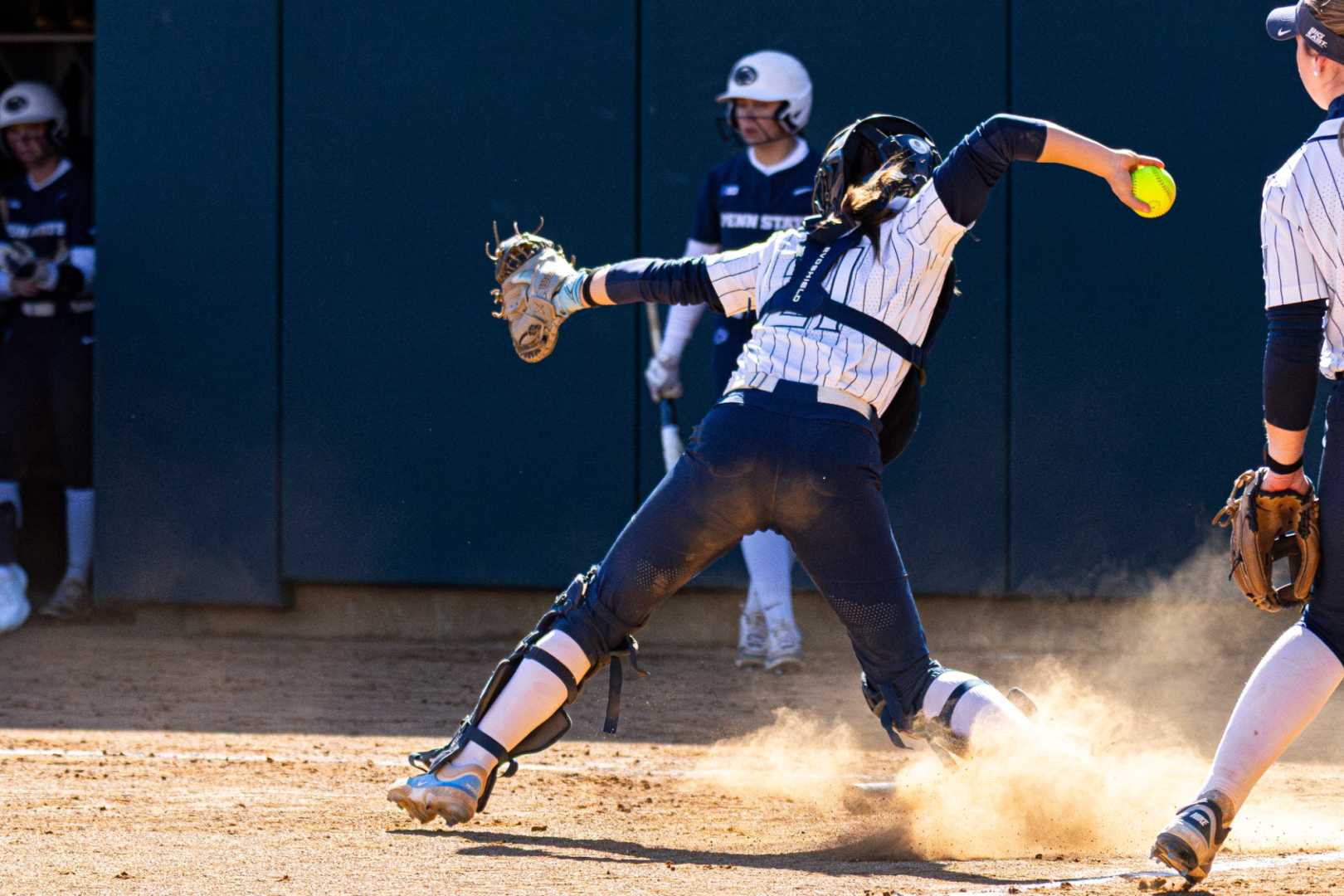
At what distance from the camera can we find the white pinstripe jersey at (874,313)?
434 cm

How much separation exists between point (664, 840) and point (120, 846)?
4.43 feet

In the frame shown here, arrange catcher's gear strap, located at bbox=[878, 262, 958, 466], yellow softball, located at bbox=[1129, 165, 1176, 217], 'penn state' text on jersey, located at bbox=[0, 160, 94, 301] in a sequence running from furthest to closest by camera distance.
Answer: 'penn state' text on jersey, located at bbox=[0, 160, 94, 301] → catcher's gear strap, located at bbox=[878, 262, 958, 466] → yellow softball, located at bbox=[1129, 165, 1176, 217]

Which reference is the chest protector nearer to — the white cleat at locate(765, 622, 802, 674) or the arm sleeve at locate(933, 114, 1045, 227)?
the arm sleeve at locate(933, 114, 1045, 227)

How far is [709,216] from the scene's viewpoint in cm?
739

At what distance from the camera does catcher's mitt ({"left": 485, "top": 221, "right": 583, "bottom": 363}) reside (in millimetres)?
4812

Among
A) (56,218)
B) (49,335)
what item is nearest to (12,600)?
(49,335)

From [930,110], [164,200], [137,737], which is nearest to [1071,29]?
[930,110]

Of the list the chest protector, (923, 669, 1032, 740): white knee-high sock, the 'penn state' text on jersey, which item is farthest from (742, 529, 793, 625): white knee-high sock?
the 'penn state' text on jersey

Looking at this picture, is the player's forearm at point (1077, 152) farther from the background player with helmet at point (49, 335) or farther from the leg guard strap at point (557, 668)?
the background player with helmet at point (49, 335)

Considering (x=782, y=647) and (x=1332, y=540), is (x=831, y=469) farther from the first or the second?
(x=782, y=647)

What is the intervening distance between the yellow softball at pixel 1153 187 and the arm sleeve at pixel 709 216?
10.9ft

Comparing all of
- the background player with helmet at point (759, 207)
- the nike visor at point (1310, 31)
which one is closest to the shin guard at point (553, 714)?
the nike visor at point (1310, 31)

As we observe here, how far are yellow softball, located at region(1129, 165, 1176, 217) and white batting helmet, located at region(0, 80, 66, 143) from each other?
6.49m

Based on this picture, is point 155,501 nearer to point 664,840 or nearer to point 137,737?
point 137,737
